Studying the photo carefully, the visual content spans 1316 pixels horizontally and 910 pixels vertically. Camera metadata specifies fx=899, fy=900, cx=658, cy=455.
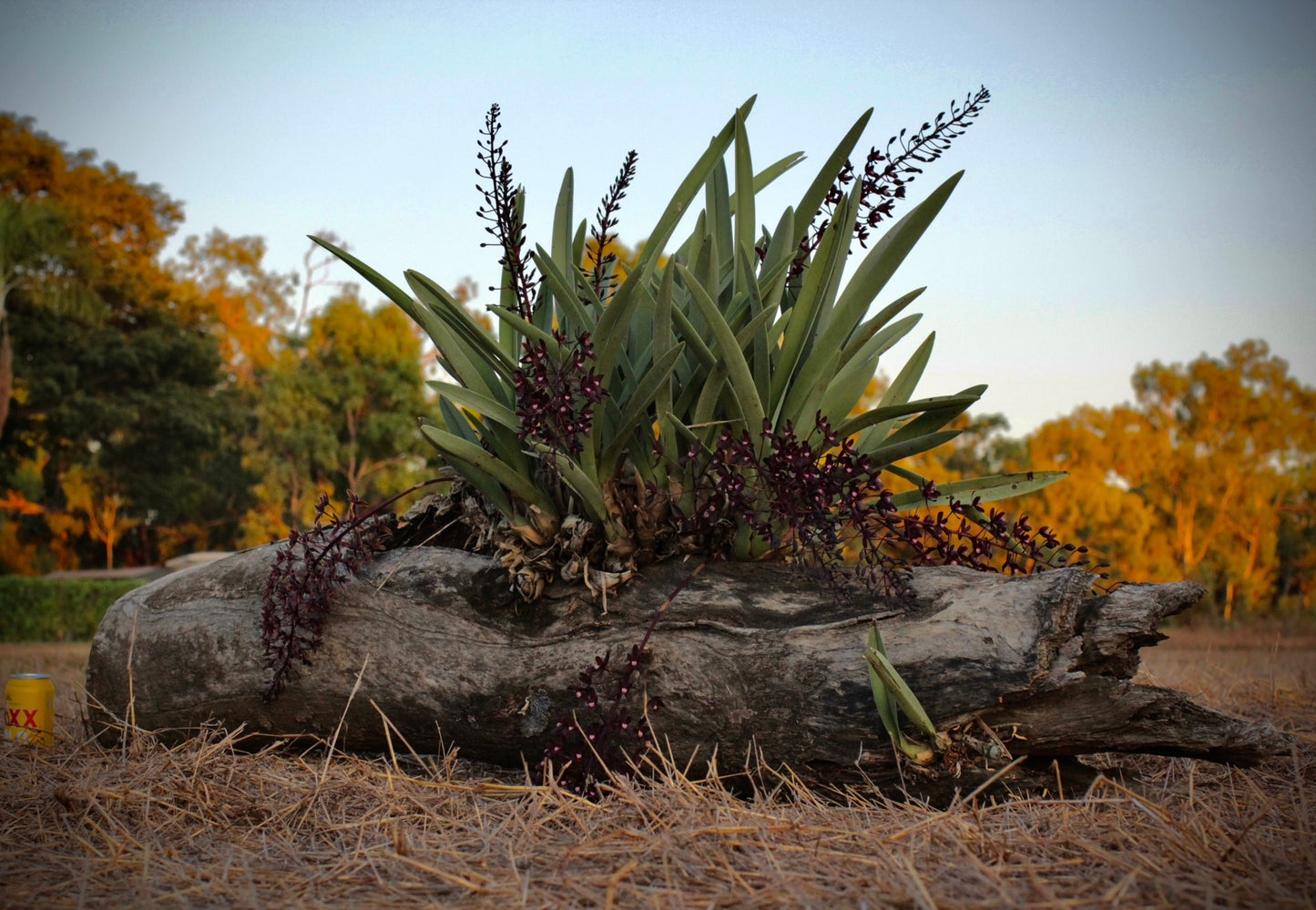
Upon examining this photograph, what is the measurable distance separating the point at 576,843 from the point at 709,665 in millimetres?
470

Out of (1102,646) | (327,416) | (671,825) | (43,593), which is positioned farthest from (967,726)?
(327,416)

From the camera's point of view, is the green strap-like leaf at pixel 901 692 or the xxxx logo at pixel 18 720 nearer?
the green strap-like leaf at pixel 901 692

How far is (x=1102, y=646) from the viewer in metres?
1.69

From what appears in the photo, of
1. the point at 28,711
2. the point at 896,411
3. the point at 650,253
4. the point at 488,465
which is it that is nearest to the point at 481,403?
the point at 488,465

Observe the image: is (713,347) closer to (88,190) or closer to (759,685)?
(759,685)

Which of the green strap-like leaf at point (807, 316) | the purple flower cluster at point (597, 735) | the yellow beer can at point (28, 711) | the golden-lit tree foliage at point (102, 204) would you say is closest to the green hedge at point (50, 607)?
the golden-lit tree foliage at point (102, 204)

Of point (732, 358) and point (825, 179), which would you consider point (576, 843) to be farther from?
point (825, 179)

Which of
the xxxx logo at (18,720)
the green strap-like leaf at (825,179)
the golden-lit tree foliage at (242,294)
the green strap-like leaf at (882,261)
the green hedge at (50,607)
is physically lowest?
the green hedge at (50,607)

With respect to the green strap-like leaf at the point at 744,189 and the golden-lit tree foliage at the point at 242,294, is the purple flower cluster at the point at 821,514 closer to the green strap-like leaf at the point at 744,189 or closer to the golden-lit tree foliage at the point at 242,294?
the green strap-like leaf at the point at 744,189

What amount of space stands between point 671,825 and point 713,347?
988 millimetres

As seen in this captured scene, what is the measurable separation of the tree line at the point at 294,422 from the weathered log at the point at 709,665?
953 cm

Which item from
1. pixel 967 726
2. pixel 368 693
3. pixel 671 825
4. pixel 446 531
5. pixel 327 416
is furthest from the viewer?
pixel 327 416

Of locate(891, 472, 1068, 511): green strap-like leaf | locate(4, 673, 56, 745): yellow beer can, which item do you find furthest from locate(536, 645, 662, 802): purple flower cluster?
locate(4, 673, 56, 745): yellow beer can

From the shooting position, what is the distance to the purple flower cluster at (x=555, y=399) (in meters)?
1.77
